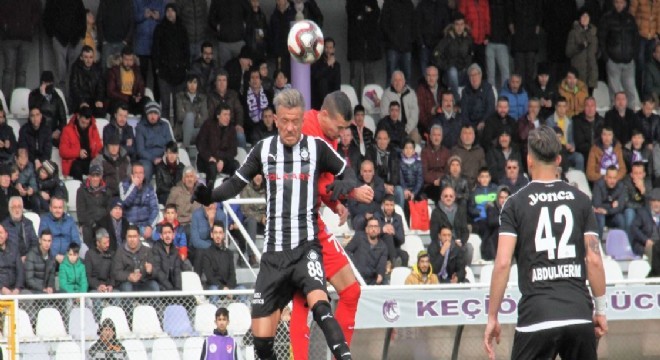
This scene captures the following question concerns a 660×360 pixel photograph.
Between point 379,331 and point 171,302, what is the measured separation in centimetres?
211

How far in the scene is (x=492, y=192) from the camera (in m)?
18.3

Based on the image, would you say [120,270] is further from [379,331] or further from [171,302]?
[379,331]

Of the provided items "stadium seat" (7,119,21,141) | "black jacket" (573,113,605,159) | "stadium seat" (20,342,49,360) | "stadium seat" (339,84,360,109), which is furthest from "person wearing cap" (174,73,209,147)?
"stadium seat" (20,342,49,360)

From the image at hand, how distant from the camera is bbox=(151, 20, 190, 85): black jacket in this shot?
761 inches

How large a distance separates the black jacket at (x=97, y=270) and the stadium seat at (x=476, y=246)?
491 centimetres

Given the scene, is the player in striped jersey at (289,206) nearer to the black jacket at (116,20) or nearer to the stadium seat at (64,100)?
the stadium seat at (64,100)

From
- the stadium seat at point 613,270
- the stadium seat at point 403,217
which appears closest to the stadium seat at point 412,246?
the stadium seat at point 403,217

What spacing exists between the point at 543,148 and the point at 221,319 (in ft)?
21.4

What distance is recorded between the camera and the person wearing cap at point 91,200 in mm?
16672

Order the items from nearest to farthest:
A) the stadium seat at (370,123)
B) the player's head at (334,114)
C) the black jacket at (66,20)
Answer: the player's head at (334,114)
the black jacket at (66,20)
the stadium seat at (370,123)

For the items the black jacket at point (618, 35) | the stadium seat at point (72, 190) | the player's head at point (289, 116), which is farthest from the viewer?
the black jacket at point (618, 35)

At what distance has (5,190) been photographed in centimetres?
1642

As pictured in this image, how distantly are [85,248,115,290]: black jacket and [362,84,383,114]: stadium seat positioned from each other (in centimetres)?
646

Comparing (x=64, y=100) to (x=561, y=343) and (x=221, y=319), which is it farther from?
(x=561, y=343)
